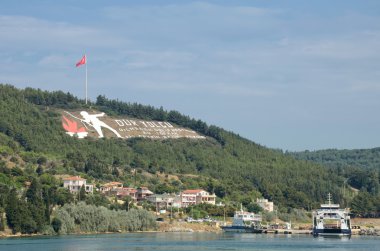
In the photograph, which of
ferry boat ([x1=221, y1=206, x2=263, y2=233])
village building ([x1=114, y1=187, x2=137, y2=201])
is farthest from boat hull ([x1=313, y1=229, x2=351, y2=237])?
village building ([x1=114, y1=187, x2=137, y2=201])

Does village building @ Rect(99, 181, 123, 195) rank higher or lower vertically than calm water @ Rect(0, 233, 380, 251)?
higher

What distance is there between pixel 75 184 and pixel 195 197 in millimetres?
27755

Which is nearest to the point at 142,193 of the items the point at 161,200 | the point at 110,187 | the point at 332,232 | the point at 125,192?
the point at 125,192

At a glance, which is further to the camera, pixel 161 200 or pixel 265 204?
pixel 265 204

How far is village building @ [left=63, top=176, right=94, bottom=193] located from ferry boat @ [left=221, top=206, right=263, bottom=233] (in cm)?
2564

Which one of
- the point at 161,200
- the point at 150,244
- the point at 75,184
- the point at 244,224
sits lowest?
the point at 150,244

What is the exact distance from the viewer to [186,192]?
180875 mm

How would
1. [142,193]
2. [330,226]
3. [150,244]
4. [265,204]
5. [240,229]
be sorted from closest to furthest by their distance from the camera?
[150,244], [330,226], [240,229], [142,193], [265,204]

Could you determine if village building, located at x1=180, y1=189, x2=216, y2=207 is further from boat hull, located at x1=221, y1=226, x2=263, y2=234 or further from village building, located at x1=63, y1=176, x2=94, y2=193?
village building, located at x1=63, y1=176, x2=94, y2=193

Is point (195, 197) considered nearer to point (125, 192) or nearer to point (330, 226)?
point (125, 192)

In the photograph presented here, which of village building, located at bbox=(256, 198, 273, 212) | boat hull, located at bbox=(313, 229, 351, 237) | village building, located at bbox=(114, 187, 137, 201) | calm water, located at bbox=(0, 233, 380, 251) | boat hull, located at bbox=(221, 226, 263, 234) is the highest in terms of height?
village building, located at bbox=(114, 187, 137, 201)

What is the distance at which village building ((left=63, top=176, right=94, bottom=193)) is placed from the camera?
16062 centimetres

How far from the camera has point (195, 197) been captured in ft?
591

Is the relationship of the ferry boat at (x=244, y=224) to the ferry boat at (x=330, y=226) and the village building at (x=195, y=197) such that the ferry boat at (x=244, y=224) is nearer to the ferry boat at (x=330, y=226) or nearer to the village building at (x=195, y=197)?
the village building at (x=195, y=197)
